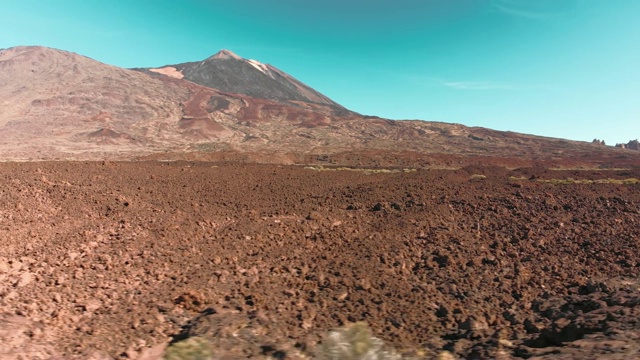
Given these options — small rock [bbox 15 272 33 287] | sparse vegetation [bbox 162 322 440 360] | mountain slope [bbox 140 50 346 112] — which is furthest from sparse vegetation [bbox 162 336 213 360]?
mountain slope [bbox 140 50 346 112]

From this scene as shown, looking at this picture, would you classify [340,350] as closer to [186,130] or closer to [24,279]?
[24,279]

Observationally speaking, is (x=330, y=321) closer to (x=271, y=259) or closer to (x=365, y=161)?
(x=271, y=259)

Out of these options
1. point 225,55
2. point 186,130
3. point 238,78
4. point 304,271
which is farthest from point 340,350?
point 225,55

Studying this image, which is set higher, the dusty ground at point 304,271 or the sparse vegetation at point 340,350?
the dusty ground at point 304,271

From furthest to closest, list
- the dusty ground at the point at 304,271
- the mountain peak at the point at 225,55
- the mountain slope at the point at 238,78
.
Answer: the mountain peak at the point at 225,55, the mountain slope at the point at 238,78, the dusty ground at the point at 304,271

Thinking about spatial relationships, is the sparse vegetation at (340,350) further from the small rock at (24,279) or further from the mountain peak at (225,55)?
the mountain peak at (225,55)

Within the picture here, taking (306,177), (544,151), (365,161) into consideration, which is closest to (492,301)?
(306,177)

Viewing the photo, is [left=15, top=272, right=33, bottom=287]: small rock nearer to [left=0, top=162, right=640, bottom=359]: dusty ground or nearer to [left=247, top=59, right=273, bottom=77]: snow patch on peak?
[left=0, top=162, right=640, bottom=359]: dusty ground

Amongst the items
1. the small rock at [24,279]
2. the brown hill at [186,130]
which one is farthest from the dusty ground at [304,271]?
the brown hill at [186,130]
